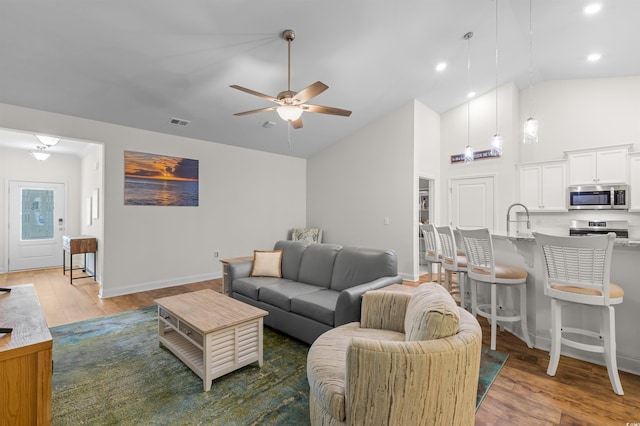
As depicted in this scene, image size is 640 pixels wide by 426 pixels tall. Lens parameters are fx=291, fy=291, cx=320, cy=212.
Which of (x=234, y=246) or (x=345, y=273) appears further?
(x=234, y=246)

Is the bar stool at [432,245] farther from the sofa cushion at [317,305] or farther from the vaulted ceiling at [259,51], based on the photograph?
the vaulted ceiling at [259,51]

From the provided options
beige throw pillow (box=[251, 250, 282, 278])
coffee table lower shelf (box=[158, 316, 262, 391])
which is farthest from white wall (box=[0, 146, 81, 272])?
coffee table lower shelf (box=[158, 316, 262, 391])

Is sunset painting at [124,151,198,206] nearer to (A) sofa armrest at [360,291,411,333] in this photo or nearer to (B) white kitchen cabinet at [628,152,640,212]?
(A) sofa armrest at [360,291,411,333]

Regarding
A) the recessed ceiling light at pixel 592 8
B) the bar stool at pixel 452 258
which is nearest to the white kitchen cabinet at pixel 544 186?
the recessed ceiling light at pixel 592 8

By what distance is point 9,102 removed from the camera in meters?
3.62

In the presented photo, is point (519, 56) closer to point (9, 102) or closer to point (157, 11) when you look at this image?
point (157, 11)

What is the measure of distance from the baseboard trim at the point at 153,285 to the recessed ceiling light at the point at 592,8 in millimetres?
6798

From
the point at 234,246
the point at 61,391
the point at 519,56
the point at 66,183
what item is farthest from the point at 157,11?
the point at 66,183

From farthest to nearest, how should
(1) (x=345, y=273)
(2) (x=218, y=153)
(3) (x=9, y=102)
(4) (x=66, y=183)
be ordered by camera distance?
(4) (x=66, y=183)
(2) (x=218, y=153)
(3) (x=9, y=102)
(1) (x=345, y=273)

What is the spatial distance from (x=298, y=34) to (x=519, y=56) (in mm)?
3944

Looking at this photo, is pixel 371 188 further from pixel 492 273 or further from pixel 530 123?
pixel 492 273

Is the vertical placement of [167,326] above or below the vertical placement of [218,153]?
below

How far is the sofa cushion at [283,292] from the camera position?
3.02 m

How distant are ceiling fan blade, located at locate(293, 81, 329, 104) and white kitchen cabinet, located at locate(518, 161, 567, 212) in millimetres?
5069
